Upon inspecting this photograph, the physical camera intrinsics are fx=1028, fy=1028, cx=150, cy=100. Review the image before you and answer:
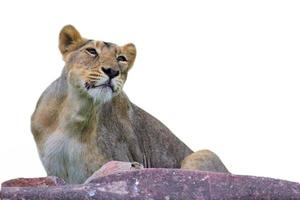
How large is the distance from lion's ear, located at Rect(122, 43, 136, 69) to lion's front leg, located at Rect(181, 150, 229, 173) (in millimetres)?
1659

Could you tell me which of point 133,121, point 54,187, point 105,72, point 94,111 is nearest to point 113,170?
point 54,187

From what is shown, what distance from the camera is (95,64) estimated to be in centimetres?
1041

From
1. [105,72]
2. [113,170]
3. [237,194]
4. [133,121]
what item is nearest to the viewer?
[237,194]

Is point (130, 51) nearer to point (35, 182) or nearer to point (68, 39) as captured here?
point (68, 39)

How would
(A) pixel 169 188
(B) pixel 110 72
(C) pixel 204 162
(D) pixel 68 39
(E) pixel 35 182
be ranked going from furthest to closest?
1. (C) pixel 204 162
2. (D) pixel 68 39
3. (B) pixel 110 72
4. (E) pixel 35 182
5. (A) pixel 169 188

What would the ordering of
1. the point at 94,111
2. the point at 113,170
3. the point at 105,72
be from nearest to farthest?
1. the point at 113,170
2. the point at 105,72
3. the point at 94,111

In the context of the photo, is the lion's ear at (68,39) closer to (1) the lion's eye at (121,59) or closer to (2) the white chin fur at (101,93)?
(1) the lion's eye at (121,59)

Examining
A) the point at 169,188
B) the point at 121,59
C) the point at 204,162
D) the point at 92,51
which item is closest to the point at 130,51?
the point at 121,59

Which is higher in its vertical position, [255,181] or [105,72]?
[105,72]

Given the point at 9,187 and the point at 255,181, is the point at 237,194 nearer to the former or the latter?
the point at 255,181

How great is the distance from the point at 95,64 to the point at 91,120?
1010 mm

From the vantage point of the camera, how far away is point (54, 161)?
11195mm

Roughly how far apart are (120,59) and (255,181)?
4.71 metres

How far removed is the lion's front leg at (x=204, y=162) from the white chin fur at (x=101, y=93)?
1.90m
